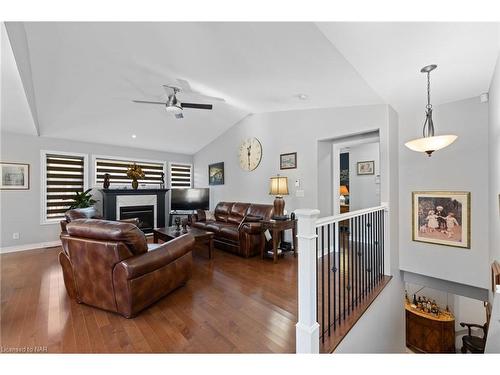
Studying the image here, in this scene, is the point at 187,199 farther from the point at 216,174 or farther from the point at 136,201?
the point at 136,201

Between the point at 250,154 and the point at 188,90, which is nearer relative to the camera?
the point at 188,90

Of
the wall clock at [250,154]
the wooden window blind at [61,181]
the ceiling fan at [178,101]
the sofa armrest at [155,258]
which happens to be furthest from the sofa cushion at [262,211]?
the wooden window blind at [61,181]

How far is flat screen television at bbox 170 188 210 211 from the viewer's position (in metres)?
6.20

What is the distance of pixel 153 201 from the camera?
19.9ft

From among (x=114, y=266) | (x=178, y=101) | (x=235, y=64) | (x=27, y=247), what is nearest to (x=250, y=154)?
(x=178, y=101)

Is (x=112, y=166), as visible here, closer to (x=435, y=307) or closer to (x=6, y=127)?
(x=6, y=127)

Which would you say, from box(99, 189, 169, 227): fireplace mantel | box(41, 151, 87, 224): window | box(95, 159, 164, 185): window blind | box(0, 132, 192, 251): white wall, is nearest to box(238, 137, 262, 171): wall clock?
box(99, 189, 169, 227): fireplace mantel

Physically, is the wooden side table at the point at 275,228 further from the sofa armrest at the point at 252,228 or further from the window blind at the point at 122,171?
the window blind at the point at 122,171

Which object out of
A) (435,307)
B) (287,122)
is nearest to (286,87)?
(287,122)

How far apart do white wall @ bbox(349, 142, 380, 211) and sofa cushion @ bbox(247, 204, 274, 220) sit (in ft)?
7.63

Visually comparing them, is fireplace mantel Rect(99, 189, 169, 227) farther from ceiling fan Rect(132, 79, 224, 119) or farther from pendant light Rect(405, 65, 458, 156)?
pendant light Rect(405, 65, 458, 156)

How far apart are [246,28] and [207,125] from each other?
3.71 m

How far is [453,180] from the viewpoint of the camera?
312 centimetres

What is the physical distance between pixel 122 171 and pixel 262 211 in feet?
13.1
